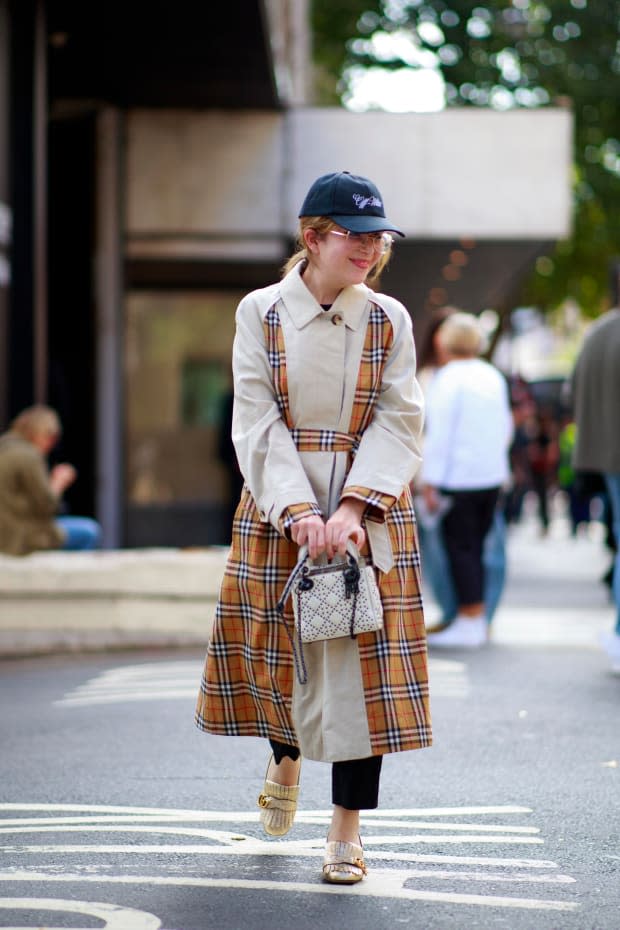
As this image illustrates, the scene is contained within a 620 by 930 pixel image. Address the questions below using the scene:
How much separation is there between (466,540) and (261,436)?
509 cm

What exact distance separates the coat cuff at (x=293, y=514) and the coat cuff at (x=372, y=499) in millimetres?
104

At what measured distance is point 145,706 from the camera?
7301 mm

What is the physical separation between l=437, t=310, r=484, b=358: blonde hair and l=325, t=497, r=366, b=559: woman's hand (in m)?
5.18

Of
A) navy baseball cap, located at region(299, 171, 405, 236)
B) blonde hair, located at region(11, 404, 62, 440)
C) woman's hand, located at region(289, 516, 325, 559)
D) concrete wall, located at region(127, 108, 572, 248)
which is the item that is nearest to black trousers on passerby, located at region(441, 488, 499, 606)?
blonde hair, located at region(11, 404, 62, 440)

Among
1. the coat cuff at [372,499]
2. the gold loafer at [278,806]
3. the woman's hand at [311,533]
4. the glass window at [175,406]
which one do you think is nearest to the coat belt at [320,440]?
the coat cuff at [372,499]

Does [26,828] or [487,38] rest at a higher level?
[487,38]

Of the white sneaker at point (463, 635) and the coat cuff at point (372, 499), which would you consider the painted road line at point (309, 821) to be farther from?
the white sneaker at point (463, 635)

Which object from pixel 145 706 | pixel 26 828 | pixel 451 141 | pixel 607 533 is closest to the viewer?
pixel 26 828

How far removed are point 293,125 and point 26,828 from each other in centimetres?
1199

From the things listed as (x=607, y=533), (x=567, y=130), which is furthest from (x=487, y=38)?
(x=607, y=533)

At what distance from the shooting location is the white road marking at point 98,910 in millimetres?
3826

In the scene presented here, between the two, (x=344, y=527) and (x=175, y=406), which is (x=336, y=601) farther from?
(x=175, y=406)

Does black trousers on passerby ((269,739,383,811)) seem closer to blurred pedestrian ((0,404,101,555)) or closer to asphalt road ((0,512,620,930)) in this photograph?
asphalt road ((0,512,620,930))

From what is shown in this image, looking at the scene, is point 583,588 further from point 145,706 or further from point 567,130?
point 145,706
